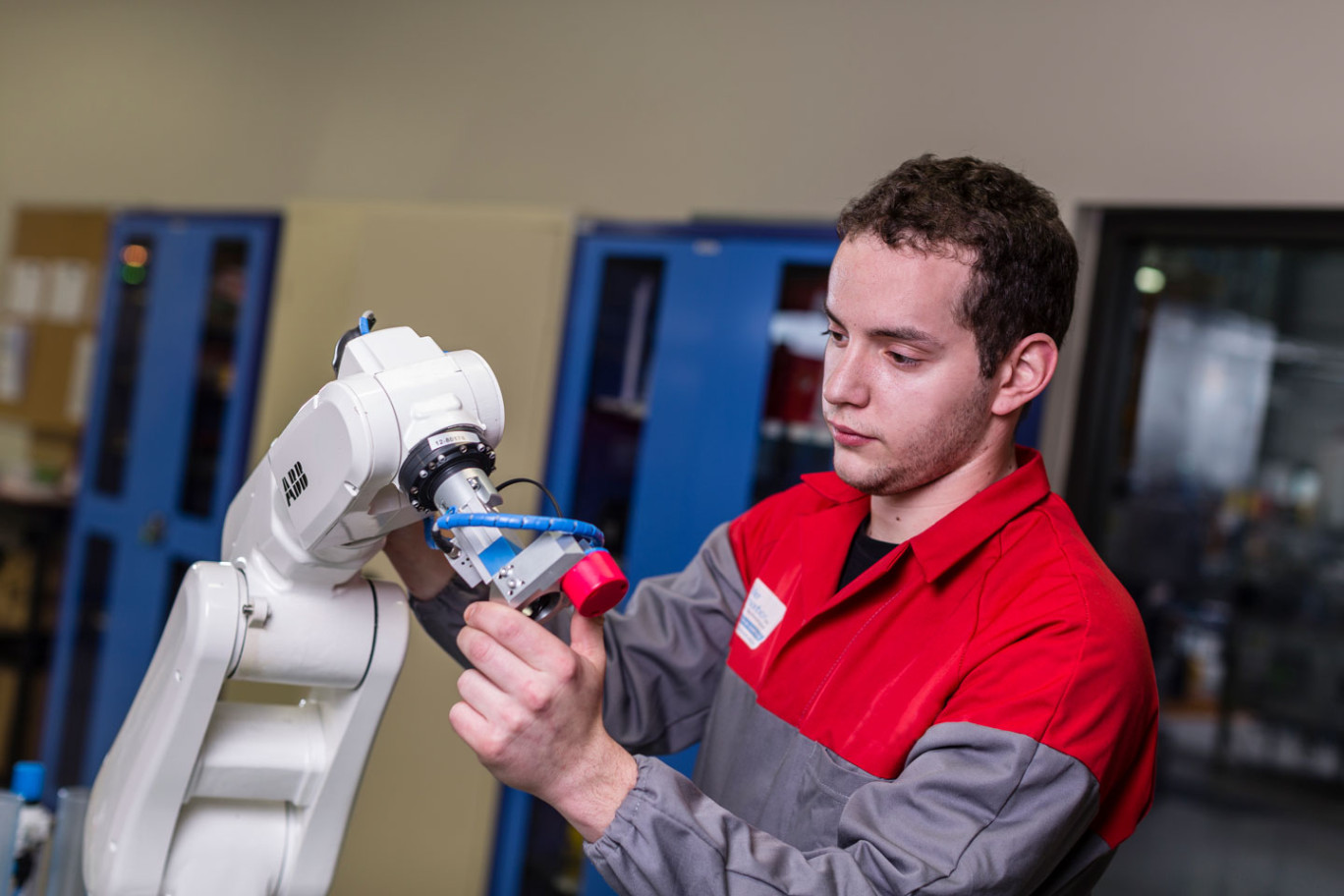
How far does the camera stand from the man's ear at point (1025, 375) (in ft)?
4.17

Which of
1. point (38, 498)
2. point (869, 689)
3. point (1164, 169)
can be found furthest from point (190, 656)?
point (38, 498)

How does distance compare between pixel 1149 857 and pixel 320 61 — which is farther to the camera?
pixel 320 61

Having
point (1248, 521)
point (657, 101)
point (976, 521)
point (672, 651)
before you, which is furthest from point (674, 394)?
point (1248, 521)

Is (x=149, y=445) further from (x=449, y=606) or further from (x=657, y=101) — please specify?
(x=449, y=606)

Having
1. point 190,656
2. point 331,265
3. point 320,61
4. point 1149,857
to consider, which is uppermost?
point 320,61

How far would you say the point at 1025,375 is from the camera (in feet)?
4.19

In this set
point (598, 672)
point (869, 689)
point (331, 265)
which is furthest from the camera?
point (331, 265)

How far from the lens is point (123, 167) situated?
4.68 metres

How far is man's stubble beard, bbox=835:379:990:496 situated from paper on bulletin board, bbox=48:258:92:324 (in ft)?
13.1

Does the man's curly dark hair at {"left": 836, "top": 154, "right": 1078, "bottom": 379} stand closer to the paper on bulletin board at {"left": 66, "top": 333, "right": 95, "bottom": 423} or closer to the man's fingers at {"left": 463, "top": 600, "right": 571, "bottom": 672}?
the man's fingers at {"left": 463, "top": 600, "right": 571, "bottom": 672}

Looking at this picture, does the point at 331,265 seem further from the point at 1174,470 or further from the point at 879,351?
the point at 1174,470

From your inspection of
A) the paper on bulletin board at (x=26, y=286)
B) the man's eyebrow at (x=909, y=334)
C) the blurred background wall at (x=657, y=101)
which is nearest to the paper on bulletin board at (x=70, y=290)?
the paper on bulletin board at (x=26, y=286)

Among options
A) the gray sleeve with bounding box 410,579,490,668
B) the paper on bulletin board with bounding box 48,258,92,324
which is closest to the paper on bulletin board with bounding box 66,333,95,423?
the paper on bulletin board with bounding box 48,258,92,324

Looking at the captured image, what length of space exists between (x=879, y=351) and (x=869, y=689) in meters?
0.36
